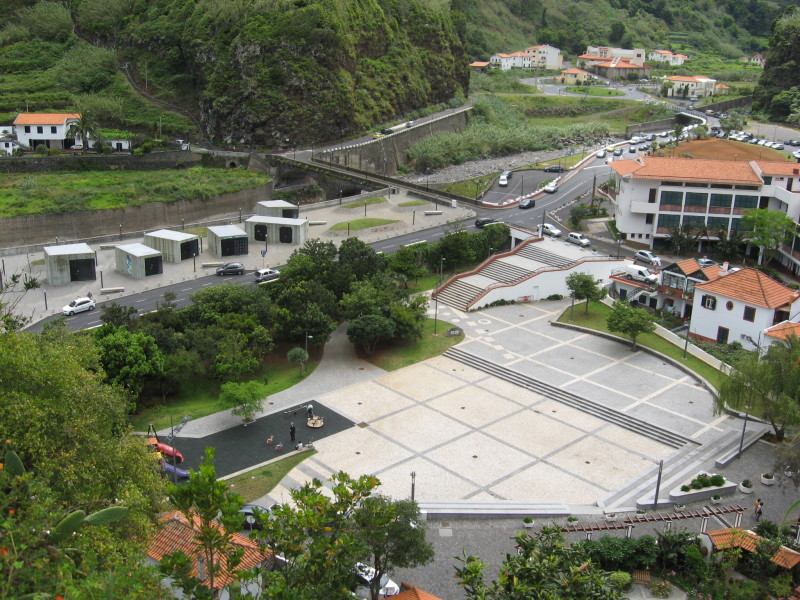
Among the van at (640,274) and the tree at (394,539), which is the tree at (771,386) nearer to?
the van at (640,274)

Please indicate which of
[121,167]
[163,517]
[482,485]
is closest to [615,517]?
[482,485]

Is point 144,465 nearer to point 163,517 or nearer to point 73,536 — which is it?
point 163,517

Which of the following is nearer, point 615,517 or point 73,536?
point 73,536

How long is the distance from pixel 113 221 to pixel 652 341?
4558 cm

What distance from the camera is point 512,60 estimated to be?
502ft

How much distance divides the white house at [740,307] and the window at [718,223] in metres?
13.8

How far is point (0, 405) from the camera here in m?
23.1

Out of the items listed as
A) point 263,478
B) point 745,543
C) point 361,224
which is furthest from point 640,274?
point 263,478

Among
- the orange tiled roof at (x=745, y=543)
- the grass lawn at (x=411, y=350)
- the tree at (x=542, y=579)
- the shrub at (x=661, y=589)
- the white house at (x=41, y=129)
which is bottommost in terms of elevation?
the shrub at (x=661, y=589)

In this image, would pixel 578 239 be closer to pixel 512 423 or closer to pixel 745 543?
Result: pixel 512 423

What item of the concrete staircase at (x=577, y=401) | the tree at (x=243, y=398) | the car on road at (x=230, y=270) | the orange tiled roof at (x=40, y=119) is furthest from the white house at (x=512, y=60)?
the tree at (x=243, y=398)

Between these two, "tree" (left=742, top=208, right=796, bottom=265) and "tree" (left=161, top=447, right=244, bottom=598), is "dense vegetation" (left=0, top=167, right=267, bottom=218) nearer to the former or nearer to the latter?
"tree" (left=742, top=208, right=796, bottom=265)

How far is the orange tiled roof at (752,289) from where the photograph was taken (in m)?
45.2

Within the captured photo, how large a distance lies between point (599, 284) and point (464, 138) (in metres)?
45.7
